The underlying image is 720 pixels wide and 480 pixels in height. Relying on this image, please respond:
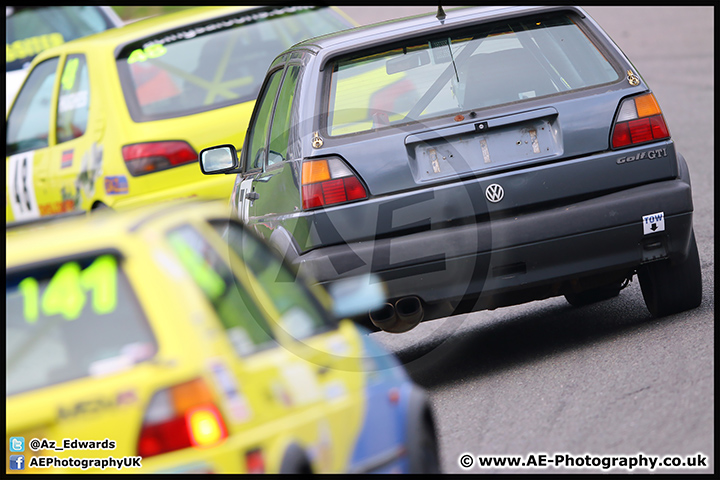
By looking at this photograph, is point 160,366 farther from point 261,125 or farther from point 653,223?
point 261,125

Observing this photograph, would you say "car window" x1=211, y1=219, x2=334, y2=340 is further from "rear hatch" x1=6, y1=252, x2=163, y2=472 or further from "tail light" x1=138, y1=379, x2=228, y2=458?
"tail light" x1=138, y1=379, x2=228, y2=458

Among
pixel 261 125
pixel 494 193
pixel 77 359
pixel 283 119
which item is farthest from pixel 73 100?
pixel 77 359

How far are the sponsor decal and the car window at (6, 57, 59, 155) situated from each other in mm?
1285

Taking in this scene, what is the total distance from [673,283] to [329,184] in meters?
1.99

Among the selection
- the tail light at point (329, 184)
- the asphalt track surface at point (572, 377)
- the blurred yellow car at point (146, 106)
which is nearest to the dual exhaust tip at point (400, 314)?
the asphalt track surface at point (572, 377)

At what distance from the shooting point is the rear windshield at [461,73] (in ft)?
18.9

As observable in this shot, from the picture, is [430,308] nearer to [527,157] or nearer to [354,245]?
[354,245]

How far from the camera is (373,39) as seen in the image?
5895 mm

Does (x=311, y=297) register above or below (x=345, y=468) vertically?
above

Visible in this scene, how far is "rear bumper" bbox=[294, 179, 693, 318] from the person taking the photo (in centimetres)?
551

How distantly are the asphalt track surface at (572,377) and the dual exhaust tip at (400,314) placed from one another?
1.44 feet

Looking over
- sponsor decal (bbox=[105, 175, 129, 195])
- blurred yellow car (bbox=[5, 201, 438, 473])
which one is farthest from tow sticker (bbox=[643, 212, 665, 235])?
sponsor decal (bbox=[105, 175, 129, 195])

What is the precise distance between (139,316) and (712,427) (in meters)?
2.42

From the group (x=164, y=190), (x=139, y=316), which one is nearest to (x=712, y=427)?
(x=139, y=316)
